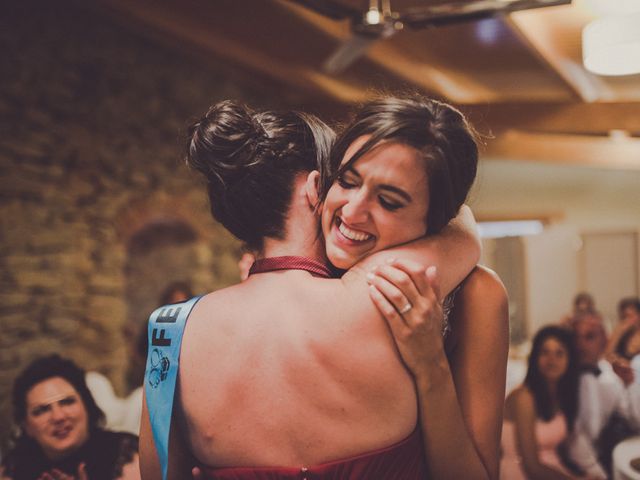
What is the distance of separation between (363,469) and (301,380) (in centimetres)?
18

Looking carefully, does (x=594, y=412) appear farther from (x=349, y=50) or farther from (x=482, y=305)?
(x=482, y=305)

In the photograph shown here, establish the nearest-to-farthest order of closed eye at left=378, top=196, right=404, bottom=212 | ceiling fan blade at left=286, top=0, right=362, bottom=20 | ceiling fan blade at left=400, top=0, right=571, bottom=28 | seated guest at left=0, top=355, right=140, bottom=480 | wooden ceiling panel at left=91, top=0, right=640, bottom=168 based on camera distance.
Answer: closed eye at left=378, top=196, right=404, bottom=212 → seated guest at left=0, top=355, right=140, bottom=480 → ceiling fan blade at left=400, top=0, right=571, bottom=28 → ceiling fan blade at left=286, top=0, right=362, bottom=20 → wooden ceiling panel at left=91, top=0, right=640, bottom=168

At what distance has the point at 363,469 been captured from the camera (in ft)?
3.53

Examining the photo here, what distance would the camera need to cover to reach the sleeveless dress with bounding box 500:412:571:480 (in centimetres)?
317

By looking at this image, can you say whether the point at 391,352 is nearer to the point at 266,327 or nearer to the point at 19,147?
the point at 266,327

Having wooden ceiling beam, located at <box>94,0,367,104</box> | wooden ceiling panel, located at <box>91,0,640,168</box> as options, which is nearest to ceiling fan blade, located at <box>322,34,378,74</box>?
wooden ceiling panel, located at <box>91,0,640,168</box>

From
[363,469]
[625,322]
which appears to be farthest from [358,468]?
[625,322]

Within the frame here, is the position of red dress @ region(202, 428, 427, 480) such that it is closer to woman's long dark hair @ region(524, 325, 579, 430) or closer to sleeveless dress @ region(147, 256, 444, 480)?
sleeveless dress @ region(147, 256, 444, 480)

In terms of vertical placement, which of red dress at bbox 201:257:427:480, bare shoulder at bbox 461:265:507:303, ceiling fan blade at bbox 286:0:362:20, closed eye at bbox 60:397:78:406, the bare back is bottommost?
closed eye at bbox 60:397:78:406

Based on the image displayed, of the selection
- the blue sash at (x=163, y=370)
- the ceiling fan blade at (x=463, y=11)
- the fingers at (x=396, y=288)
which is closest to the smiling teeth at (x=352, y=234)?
the fingers at (x=396, y=288)

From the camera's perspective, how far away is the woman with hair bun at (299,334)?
42.6 inches

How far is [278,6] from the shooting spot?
13.5 ft

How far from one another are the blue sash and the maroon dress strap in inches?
6.3

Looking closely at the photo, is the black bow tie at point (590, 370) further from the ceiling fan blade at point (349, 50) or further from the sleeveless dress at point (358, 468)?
the sleeveless dress at point (358, 468)
